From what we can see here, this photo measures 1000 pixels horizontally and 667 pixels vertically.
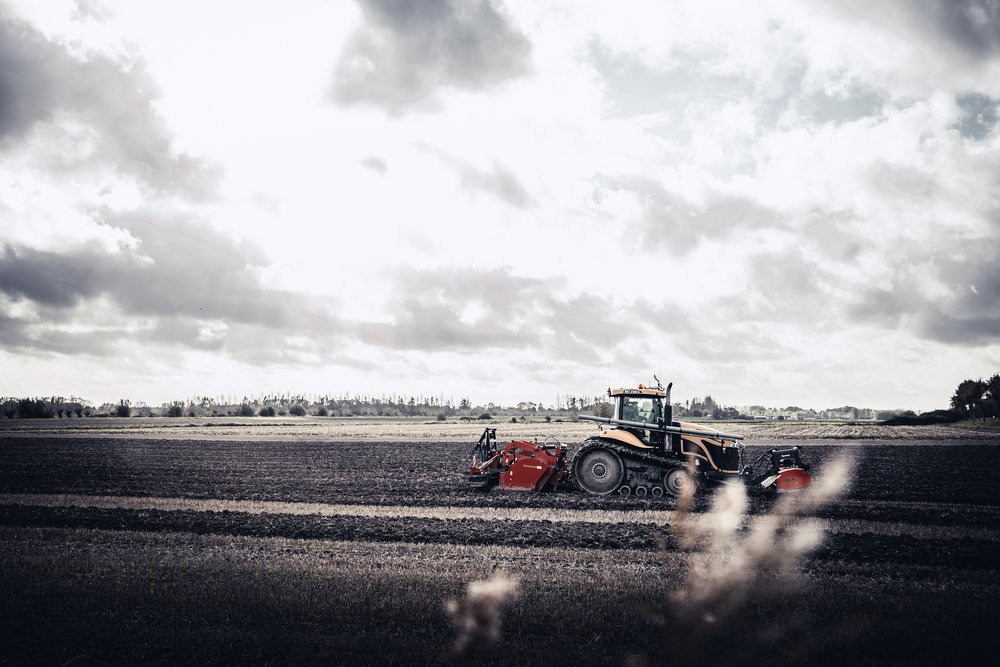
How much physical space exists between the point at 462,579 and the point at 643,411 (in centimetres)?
1031

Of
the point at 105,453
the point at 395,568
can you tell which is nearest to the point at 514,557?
the point at 395,568

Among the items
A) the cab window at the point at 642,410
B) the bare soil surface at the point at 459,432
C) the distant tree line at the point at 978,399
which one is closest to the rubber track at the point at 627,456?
the cab window at the point at 642,410

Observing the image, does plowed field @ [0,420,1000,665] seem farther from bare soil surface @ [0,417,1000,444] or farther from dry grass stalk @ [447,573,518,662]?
bare soil surface @ [0,417,1000,444]

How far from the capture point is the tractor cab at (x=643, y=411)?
18594mm

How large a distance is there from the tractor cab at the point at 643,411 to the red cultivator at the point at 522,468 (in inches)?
83.4

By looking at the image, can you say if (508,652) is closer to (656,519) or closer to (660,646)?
(660,646)

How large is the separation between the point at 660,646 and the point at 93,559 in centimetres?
986

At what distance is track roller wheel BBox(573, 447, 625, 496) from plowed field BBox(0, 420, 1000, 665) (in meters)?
0.65

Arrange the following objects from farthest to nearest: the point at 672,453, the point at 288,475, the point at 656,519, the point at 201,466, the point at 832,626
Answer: the point at 201,466
the point at 288,475
the point at 672,453
the point at 656,519
the point at 832,626

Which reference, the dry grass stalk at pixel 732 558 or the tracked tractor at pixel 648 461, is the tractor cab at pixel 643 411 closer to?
the tracked tractor at pixel 648 461

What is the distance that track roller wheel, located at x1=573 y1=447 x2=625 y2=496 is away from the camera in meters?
18.3

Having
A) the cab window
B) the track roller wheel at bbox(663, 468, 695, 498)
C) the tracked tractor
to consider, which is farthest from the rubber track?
the cab window

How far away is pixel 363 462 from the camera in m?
31.2

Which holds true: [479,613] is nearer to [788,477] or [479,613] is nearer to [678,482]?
[678,482]
